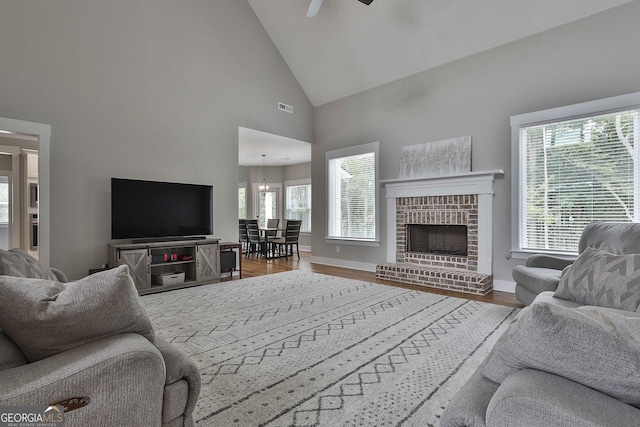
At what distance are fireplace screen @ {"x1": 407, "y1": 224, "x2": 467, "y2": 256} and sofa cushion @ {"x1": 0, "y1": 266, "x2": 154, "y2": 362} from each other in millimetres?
4940

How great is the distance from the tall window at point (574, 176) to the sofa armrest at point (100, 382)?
4.69 m

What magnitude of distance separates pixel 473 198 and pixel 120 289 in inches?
186

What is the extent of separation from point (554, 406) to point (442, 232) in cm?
492

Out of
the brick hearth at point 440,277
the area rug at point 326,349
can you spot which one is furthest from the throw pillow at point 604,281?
the brick hearth at point 440,277

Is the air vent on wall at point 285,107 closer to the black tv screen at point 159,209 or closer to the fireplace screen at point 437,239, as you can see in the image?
the black tv screen at point 159,209

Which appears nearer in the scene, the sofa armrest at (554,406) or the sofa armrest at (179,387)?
the sofa armrest at (554,406)

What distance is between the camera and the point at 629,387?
75 centimetres

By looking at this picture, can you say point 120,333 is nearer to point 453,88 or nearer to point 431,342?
point 431,342

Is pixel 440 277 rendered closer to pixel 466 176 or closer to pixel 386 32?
pixel 466 176

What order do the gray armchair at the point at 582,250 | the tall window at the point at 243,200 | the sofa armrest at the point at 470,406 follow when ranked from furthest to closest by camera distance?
the tall window at the point at 243,200
the gray armchair at the point at 582,250
the sofa armrest at the point at 470,406

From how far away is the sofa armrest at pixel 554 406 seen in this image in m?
0.69

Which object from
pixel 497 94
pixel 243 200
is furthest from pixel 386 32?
pixel 243 200

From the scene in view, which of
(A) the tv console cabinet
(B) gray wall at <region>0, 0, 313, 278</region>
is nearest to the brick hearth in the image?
(A) the tv console cabinet

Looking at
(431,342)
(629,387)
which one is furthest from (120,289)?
(431,342)
